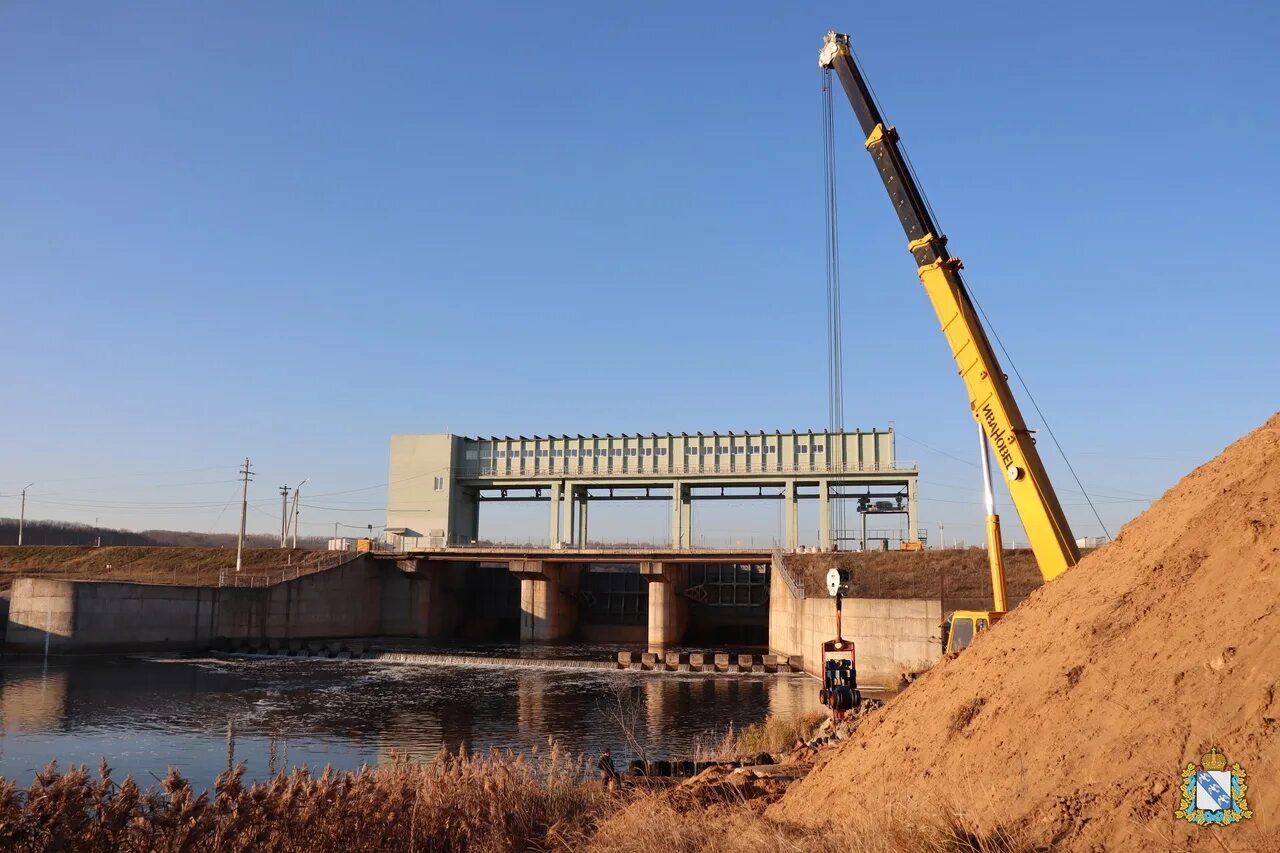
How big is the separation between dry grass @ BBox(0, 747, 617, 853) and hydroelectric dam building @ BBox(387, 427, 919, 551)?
44.9 m

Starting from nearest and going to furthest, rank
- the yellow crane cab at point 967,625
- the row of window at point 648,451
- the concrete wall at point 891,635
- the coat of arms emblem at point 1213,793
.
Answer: the coat of arms emblem at point 1213,793
the yellow crane cab at point 967,625
the concrete wall at point 891,635
the row of window at point 648,451

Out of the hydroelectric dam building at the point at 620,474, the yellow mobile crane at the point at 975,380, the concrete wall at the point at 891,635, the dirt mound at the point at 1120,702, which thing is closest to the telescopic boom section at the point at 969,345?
the yellow mobile crane at the point at 975,380

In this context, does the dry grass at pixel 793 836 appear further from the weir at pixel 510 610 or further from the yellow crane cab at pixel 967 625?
the weir at pixel 510 610

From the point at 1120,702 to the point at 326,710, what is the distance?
26335mm

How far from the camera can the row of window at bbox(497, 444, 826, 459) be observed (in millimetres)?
57594

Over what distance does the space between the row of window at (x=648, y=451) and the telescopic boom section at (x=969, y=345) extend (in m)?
37.4

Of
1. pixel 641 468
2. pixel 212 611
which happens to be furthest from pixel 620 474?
pixel 212 611

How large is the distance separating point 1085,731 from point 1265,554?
8.09ft

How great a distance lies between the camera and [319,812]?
28.1ft

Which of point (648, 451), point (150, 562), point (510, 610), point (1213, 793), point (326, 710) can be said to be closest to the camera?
point (1213, 793)

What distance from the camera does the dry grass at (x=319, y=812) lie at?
735 centimetres

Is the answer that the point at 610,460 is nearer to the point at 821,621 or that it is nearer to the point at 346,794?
the point at 821,621

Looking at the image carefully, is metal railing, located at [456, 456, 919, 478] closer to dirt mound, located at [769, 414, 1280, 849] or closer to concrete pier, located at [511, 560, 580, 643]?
concrete pier, located at [511, 560, 580, 643]

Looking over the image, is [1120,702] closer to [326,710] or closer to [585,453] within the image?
[326,710]
